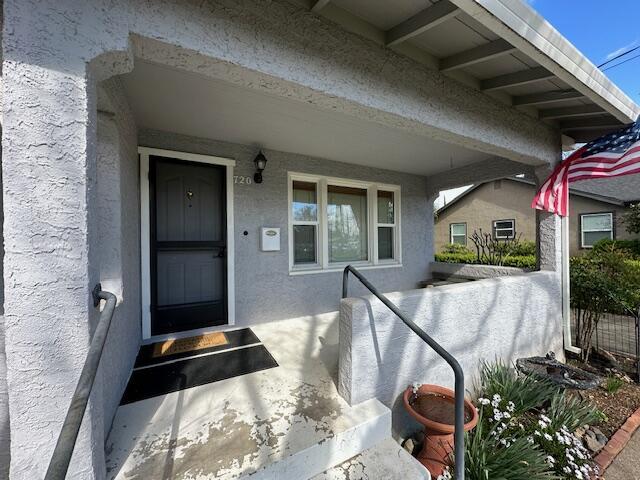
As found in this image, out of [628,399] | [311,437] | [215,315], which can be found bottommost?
[628,399]

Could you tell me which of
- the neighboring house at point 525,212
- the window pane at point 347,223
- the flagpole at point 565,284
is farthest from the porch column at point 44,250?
the neighboring house at point 525,212

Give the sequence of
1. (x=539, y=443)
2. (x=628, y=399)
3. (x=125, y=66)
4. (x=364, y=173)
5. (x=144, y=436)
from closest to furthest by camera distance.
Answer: (x=125, y=66), (x=144, y=436), (x=539, y=443), (x=628, y=399), (x=364, y=173)

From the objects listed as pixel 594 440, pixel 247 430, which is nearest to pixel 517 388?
pixel 594 440

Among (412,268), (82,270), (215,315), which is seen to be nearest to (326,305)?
(215,315)

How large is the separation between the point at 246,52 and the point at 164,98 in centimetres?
142

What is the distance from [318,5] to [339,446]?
9.20ft

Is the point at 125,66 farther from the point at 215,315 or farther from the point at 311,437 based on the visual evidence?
the point at 215,315

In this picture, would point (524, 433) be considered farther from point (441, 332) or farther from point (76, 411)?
point (76, 411)

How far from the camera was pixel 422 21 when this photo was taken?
6.10 feet

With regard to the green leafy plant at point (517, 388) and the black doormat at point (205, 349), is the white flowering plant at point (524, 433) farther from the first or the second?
the black doormat at point (205, 349)

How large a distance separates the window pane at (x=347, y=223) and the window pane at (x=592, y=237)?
1065cm

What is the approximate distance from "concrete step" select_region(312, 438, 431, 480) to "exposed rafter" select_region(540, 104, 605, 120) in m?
3.98

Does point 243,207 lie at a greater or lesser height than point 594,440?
greater

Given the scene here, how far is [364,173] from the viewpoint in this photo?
4820 millimetres
